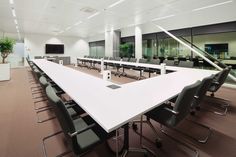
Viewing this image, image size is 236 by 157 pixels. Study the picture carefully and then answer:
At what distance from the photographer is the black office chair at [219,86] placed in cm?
306

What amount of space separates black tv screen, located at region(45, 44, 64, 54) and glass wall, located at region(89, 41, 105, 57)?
298cm

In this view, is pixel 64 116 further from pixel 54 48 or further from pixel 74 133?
pixel 54 48

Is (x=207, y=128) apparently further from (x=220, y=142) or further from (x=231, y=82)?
(x=231, y=82)

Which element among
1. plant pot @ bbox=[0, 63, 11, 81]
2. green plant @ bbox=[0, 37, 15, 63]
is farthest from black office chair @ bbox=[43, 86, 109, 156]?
plant pot @ bbox=[0, 63, 11, 81]

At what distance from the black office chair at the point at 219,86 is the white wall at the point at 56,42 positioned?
1284 cm

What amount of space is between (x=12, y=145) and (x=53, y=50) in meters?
14.0

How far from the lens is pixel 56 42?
1501 cm

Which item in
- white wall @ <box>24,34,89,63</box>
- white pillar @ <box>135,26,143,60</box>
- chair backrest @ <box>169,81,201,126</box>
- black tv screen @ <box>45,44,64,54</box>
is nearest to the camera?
chair backrest @ <box>169,81,201,126</box>

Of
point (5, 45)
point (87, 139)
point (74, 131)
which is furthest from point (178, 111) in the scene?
point (5, 45)

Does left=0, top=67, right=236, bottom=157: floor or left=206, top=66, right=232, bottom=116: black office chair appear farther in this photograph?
left=206, top=66, right=232, bottom=116: black office chair

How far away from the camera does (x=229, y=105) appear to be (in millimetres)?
3551

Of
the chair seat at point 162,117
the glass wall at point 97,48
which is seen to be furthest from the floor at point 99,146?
the glass wall at point 97,48

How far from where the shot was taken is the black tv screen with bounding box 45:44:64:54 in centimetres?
1446

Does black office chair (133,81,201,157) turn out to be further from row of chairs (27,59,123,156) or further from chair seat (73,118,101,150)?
chair seat (73,118,101,150)
